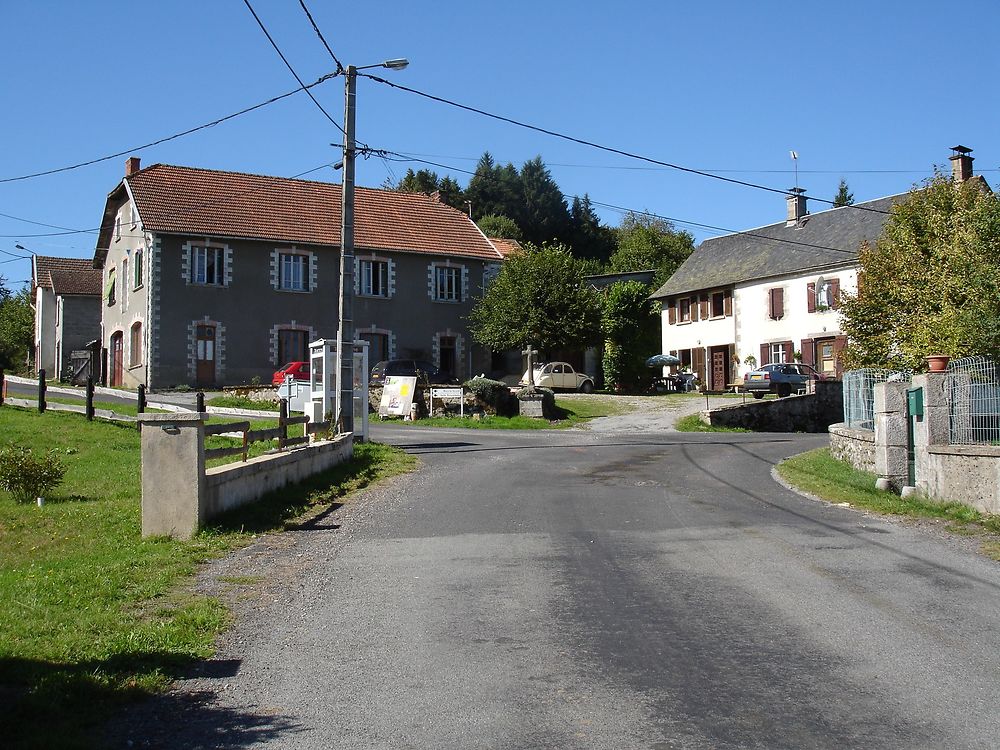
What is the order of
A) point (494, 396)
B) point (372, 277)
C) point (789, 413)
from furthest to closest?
point (372, 277) < point (789, 413) < point (494, 396)

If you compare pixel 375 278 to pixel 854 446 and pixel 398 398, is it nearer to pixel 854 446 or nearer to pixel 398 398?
pixel 398 398

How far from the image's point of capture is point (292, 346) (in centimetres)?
4166

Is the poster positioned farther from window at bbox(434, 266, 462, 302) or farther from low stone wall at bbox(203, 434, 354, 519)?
window at bbox(434, 266, 462, 302)

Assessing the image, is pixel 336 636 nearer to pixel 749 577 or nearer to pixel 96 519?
pixel 749 577

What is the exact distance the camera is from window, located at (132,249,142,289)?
1581 inches

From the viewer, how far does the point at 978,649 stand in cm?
609

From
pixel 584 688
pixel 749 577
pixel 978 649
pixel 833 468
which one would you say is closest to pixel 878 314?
pixel 833 468

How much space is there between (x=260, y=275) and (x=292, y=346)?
323cm

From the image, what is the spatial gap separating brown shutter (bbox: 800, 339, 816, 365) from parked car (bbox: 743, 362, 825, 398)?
4402 mm

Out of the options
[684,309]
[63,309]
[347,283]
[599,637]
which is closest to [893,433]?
[599,637]

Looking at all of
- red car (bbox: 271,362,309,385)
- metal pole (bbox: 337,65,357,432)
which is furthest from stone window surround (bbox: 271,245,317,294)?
metal pole (bbox: 337,65,357,432)

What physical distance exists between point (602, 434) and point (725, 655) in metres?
21.5

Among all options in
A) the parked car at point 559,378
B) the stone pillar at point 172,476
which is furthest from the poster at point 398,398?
the stone pillar at point 172,476

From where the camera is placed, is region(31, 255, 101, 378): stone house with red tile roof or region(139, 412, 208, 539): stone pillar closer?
region(139, 412, 208, 539): stone pillar
